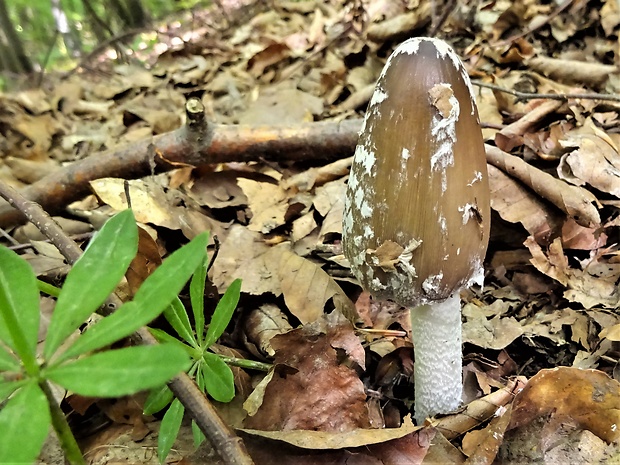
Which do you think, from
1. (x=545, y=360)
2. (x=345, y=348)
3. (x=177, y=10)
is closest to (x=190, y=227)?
(x=345, y=348)

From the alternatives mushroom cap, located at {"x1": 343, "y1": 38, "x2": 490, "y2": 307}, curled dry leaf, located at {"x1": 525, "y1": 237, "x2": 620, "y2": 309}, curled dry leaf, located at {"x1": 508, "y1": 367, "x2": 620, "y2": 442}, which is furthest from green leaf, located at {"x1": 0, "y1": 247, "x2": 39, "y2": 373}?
curled dry leaf, located at {"x1": 525, "y1": 237, "x2": 620, "y2": 309}

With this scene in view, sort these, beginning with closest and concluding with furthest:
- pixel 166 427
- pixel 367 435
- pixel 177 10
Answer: pixel 166 427
pixel 367 435
pixel 177 10

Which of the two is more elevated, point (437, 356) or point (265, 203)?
point (265, 203)

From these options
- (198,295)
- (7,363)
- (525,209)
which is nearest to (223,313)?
(198,295)

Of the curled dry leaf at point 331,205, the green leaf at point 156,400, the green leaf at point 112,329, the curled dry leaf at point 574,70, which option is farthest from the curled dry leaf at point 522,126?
the green leaf at point 112,329

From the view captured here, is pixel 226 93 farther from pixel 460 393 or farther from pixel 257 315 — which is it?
pixel 460 393

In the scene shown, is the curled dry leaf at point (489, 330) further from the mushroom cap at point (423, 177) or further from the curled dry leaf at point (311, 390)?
the mushroom cap at point (423, 177)

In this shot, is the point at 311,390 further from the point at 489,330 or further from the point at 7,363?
the point at 7,363
